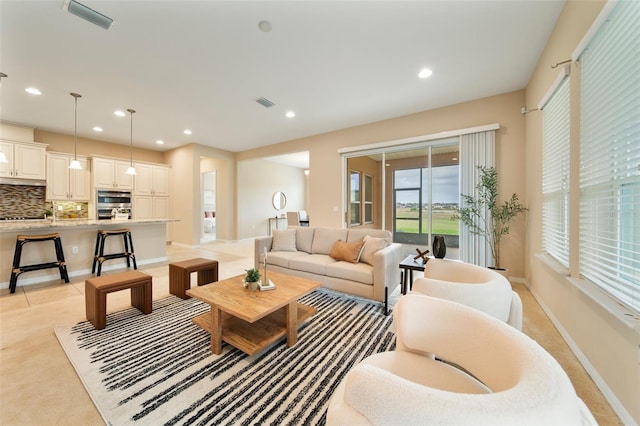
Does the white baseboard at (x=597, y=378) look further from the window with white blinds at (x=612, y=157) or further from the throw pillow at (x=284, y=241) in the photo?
the throw pillow at (x=284, y=241)

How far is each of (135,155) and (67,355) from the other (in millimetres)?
6725

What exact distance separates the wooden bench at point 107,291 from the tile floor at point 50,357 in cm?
27

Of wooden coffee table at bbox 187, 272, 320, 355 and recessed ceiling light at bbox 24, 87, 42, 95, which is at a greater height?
recessed ceiling light at bbox 24, 87, 42, 95

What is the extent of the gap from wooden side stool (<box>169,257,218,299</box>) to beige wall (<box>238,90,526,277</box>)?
2.96 meters

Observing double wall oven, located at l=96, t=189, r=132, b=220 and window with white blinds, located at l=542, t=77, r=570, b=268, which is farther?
double wall oven, located at l=96, t=189, r=132, b=220

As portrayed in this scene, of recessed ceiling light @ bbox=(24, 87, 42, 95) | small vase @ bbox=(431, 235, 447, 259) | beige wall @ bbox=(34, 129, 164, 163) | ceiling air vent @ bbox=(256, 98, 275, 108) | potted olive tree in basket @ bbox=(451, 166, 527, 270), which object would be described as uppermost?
ceiling air vent @ bbox=(256, 98, 275, 108)

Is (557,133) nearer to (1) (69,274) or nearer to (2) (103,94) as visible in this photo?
(2) (103,94)

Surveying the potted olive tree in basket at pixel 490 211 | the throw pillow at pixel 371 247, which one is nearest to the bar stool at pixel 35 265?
the throw pillow at pixel 371 247

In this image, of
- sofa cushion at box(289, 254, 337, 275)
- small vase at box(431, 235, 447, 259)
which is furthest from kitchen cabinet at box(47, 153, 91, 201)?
small vase at box(431, 235, 447, 259)

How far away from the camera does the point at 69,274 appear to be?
408 centimetres

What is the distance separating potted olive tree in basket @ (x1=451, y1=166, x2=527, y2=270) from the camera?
11.9ft

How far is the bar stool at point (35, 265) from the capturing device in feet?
11.0

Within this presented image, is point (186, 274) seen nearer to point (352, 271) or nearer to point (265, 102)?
point (352, 271)

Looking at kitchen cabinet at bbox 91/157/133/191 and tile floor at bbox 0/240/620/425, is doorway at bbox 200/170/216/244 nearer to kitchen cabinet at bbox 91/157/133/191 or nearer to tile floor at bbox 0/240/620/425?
kitchen cabinet at bbox 91/157/133/191
